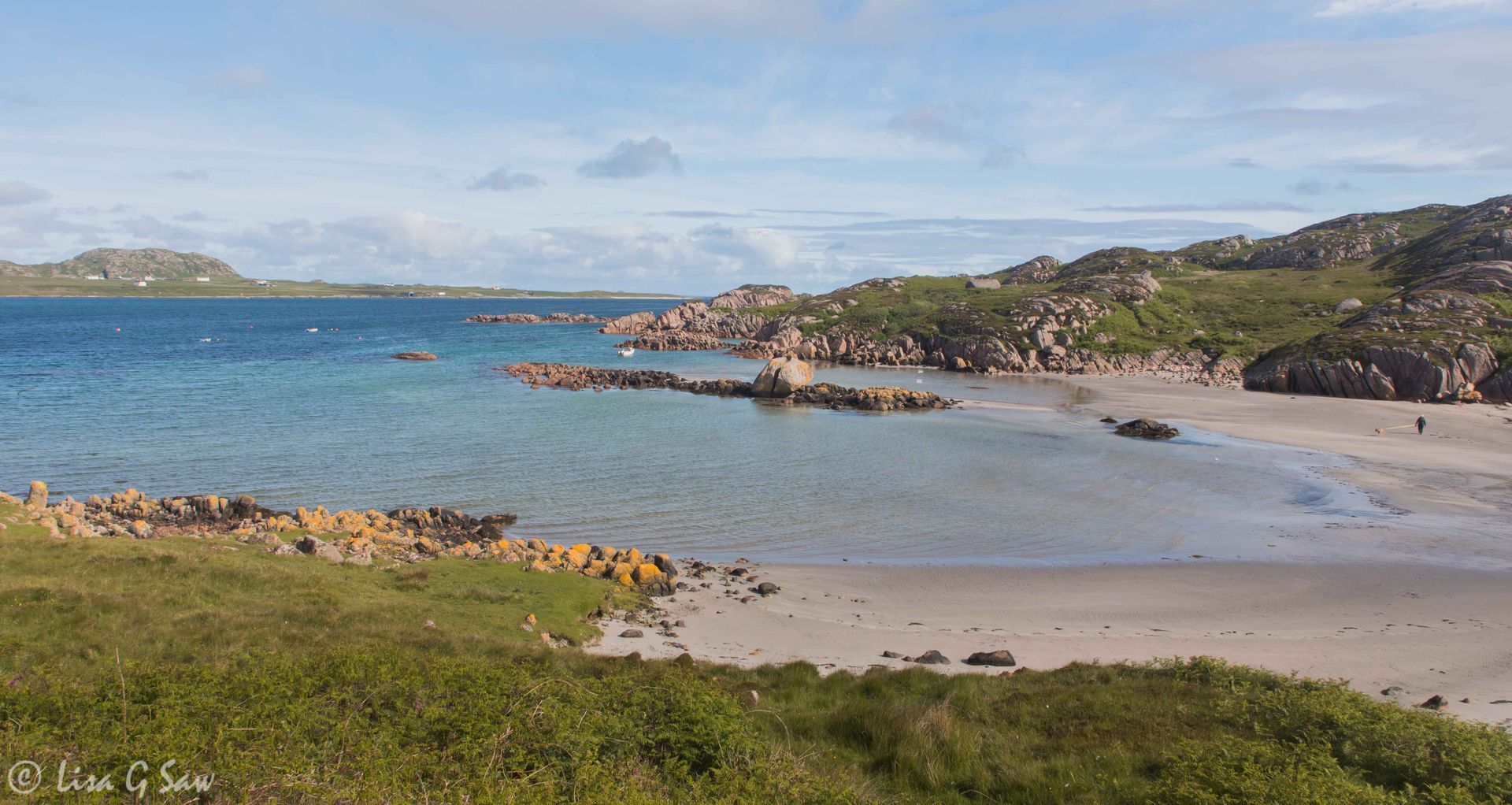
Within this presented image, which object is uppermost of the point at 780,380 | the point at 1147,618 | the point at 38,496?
the point at 780,380

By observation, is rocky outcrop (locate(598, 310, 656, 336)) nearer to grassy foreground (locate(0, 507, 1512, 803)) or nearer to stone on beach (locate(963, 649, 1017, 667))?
stone on beach (locate(963, 649, 1017, 667))

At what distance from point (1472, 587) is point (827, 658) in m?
18.5

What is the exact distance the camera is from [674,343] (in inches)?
4400

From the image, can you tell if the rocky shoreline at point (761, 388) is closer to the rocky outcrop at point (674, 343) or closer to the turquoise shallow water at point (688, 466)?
the turquoise shallow water at point (688, 466)

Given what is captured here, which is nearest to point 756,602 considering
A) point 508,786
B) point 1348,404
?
point 508,786

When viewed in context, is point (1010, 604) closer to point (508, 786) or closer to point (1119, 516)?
point (1119, 516)

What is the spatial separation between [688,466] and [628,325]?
109 m

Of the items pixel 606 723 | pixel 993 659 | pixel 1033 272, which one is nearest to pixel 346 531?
pixel 606 723

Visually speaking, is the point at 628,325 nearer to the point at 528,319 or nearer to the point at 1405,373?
the point at 528,319

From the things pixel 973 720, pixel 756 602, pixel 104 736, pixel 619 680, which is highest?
pixel 104 736

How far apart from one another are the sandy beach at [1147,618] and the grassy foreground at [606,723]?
114 inches

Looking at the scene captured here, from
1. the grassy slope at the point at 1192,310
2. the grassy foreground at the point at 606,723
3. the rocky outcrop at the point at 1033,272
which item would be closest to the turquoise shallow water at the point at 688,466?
the grassy foreground at the point at 606,723

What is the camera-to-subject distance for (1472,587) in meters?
21.0

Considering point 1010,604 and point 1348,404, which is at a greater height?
point 1348,404
